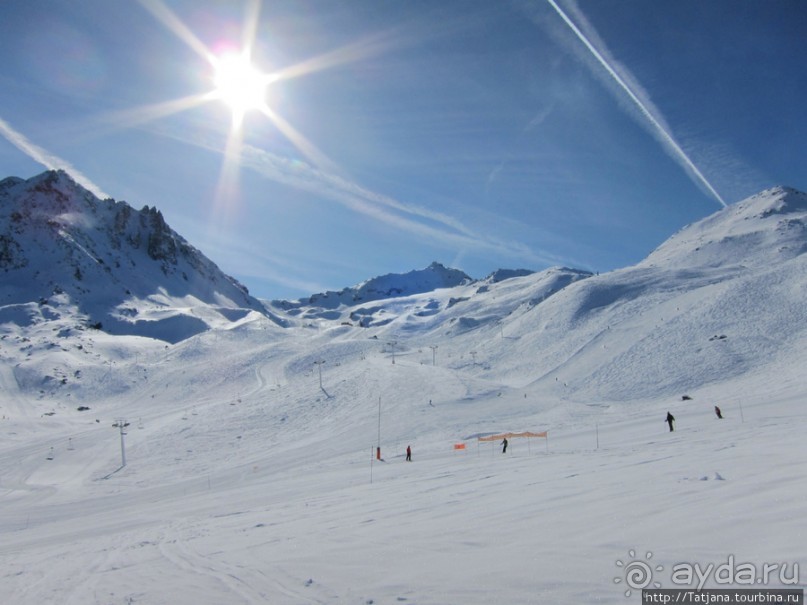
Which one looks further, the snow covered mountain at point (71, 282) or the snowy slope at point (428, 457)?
the snow covered mountain at point (71, 282)

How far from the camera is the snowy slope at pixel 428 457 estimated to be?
8.31 m

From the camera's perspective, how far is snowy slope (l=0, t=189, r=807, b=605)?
8.31 m

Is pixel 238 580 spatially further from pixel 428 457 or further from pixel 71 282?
pixel 71 282

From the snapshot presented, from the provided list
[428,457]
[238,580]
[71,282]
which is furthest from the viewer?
[71,282]

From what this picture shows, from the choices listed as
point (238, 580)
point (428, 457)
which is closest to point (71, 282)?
point (428, 457)

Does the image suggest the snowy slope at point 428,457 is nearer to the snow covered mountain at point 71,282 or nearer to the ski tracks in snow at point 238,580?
the ski tracks in snow at point 238,580

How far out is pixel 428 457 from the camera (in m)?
32.4

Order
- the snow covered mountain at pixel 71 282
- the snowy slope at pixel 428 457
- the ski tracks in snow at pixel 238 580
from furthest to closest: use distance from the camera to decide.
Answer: the snow covered mountain at pixel 71 282, the snowy slope at pixel 428 457, the ski tracks in snow at pixel 238 580

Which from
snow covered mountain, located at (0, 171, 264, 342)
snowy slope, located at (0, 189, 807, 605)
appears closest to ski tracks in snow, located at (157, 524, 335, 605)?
snowy slope, located at (0, 189, 807, 605)

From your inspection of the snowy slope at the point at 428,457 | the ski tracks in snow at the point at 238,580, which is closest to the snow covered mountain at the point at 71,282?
the snowy slope at the point at 428,457

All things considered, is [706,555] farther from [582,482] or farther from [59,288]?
[59,288]

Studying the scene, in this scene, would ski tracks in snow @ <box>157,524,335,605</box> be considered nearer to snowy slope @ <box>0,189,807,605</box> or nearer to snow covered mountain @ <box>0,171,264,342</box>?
snowy slope @ <box>0,189,807,605</box>

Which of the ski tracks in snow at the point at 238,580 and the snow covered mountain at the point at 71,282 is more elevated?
the snow covered mountain at the point at 71,282

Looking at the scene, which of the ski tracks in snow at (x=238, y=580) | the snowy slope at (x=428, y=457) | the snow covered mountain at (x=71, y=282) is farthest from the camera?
the snow covered mountain at (x=71, y=282)
